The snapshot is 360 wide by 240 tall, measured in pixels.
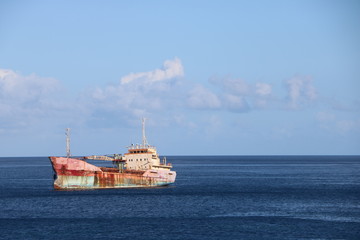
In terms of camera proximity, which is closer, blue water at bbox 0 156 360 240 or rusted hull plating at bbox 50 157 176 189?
blue water at bbox 0 156 360 240

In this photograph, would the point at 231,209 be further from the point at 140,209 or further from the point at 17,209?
the point at 17,209

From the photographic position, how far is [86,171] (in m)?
95.1

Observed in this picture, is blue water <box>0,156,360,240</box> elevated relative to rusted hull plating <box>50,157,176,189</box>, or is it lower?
lower

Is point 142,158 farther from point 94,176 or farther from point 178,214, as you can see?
point 178,214

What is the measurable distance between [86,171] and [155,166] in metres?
13.5

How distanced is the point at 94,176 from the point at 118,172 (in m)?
4.86

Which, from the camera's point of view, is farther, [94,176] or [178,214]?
[94,176]

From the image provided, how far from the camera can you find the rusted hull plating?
9288cm

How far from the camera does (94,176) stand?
9650 cm

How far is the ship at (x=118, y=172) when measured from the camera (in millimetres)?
93875

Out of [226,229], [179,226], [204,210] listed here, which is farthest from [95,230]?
[204,210]

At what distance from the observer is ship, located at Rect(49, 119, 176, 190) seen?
93.9 meters

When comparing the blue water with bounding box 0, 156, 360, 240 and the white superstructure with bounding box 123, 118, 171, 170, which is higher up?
the white superstructure with bounding box 123, 118, 171, 170

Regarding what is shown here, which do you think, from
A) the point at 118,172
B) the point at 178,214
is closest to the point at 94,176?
the point at 118,172
